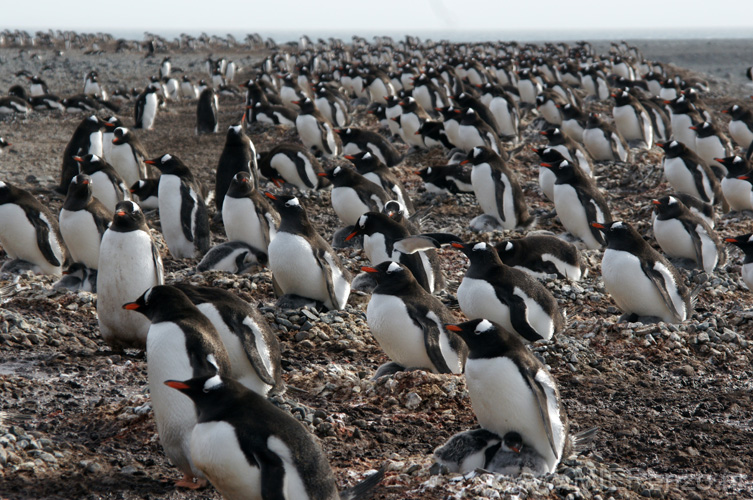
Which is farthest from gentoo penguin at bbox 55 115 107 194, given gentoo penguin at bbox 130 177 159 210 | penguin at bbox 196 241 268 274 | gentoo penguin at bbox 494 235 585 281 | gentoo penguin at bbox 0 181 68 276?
gentoo penguin at bbox 494 235 585 281

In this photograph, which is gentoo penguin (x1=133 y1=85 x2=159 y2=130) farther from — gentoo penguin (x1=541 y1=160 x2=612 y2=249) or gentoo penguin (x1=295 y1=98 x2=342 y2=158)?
gentoo penguin (x1=541 y1=160 x2=612 y2=249)

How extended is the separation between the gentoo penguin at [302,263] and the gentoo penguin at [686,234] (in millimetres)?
3502

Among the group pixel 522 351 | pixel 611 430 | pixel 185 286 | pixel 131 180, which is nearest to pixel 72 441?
pixel 185 286

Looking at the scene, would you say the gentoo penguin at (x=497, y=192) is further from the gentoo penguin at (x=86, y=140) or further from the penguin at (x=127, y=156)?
the gentoo penguin at (x=86, y=140)

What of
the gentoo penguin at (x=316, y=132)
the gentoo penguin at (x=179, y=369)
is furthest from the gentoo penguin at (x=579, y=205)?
the gentoo penguin at (x=179, y=369)

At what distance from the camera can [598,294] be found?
7043mm

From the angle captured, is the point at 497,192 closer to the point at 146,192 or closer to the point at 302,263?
the point at 302,263

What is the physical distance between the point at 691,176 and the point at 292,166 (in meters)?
5.20

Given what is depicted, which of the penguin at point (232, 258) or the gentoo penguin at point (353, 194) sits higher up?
the gentoo penguin at point (353, 194)

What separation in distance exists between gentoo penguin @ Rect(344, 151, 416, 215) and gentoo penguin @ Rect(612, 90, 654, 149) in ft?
20.7

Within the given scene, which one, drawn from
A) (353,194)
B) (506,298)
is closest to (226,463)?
(506,298)

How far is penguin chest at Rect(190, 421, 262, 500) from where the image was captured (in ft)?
10.0

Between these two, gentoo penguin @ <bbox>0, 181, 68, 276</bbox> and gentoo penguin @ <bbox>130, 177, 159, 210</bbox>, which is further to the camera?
gentoo penguin @ <bbox>130, 177, 159, 210</bbox>

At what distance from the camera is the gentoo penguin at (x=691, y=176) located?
10055 millimetres
